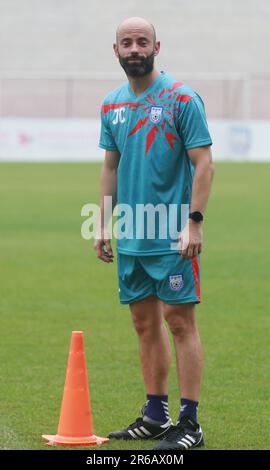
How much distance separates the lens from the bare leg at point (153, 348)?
6242 mm

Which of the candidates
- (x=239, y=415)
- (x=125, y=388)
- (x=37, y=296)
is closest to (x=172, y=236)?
(x=239, y=415)

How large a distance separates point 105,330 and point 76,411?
12.7 ft

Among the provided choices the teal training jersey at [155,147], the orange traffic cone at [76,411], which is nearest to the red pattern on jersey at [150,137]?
the teal training jersey at [155,147]

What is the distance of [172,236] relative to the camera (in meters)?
6.07

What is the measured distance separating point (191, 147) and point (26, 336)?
396cm

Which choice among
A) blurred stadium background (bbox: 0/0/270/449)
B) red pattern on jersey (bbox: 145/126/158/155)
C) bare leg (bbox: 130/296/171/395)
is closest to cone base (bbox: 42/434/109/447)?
blurred stadium background (bbox: 0/0/270/449)

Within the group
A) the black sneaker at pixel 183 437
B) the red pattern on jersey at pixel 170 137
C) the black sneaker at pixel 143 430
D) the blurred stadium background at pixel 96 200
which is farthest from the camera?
the blurred stadium background at pixel 96 200

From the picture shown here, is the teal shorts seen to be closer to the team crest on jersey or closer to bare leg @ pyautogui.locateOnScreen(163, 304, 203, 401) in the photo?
bare leg @ pyautogui.locateOnScreen(163, 304, 203, 401)

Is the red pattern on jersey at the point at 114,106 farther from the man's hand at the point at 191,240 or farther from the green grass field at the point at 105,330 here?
the green grass field at the point at 105,330

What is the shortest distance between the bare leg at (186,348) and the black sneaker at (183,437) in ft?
0.48

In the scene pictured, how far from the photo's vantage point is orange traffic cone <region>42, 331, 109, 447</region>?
5.95 meters

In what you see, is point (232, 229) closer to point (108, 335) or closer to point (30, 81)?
point (108, 335)

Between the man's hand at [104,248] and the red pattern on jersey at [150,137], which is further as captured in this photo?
the man's hand at [104,248]

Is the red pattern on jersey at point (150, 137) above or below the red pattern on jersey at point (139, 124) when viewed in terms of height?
below
